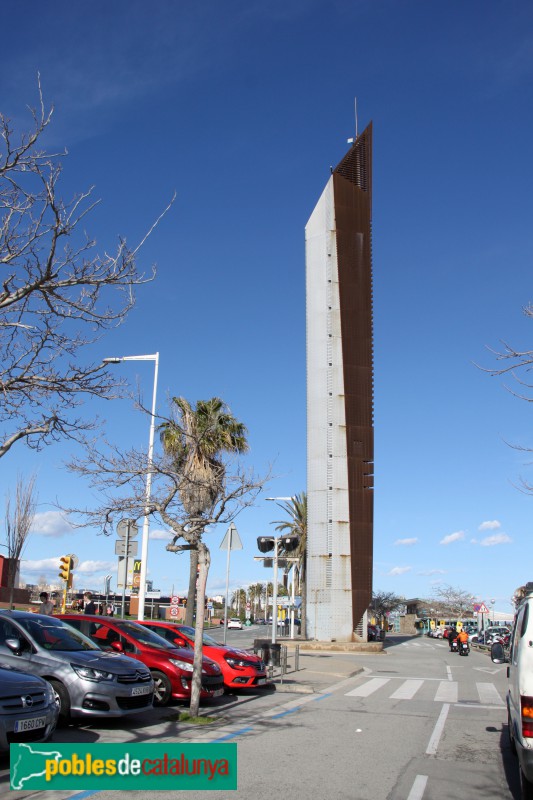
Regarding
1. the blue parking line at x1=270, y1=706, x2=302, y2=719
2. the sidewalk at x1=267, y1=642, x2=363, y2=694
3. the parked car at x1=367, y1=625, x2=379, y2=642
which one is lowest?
the parked car at x1=367, y1=625, x2=379, y2=642

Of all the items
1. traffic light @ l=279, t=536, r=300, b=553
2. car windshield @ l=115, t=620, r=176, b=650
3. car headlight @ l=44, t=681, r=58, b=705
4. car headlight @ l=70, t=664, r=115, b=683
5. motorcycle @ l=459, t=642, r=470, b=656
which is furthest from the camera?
motorcycle @ l=459, t=642, r=470, b=656

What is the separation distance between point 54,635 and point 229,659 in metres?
5.06

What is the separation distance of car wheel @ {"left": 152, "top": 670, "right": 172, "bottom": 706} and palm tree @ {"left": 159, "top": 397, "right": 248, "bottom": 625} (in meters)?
2.90

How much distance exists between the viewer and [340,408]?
38.0m

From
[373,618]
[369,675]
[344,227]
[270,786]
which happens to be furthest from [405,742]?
[373,618]

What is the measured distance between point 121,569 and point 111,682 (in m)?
8.92

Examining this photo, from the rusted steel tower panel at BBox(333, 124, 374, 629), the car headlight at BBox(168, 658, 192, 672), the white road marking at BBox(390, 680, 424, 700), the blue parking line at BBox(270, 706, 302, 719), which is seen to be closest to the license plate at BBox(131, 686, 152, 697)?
the car headlight at BBox(168, 658, 192, 672)

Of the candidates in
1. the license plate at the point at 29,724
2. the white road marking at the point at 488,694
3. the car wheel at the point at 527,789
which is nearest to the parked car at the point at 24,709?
the license plate at the point at 29,724

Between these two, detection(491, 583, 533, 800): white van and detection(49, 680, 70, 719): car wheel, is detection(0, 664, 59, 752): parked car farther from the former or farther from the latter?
detection(491, 583, 533, 800): white van

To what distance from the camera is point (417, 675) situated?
72.1 ft

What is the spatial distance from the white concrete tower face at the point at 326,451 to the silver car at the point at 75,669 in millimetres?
26597

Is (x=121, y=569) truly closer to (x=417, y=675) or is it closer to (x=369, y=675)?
(x=369, y=675)

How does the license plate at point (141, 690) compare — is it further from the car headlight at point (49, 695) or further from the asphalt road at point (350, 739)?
the car headlight at point (49, 695)

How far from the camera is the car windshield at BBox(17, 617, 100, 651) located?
10.5 m
